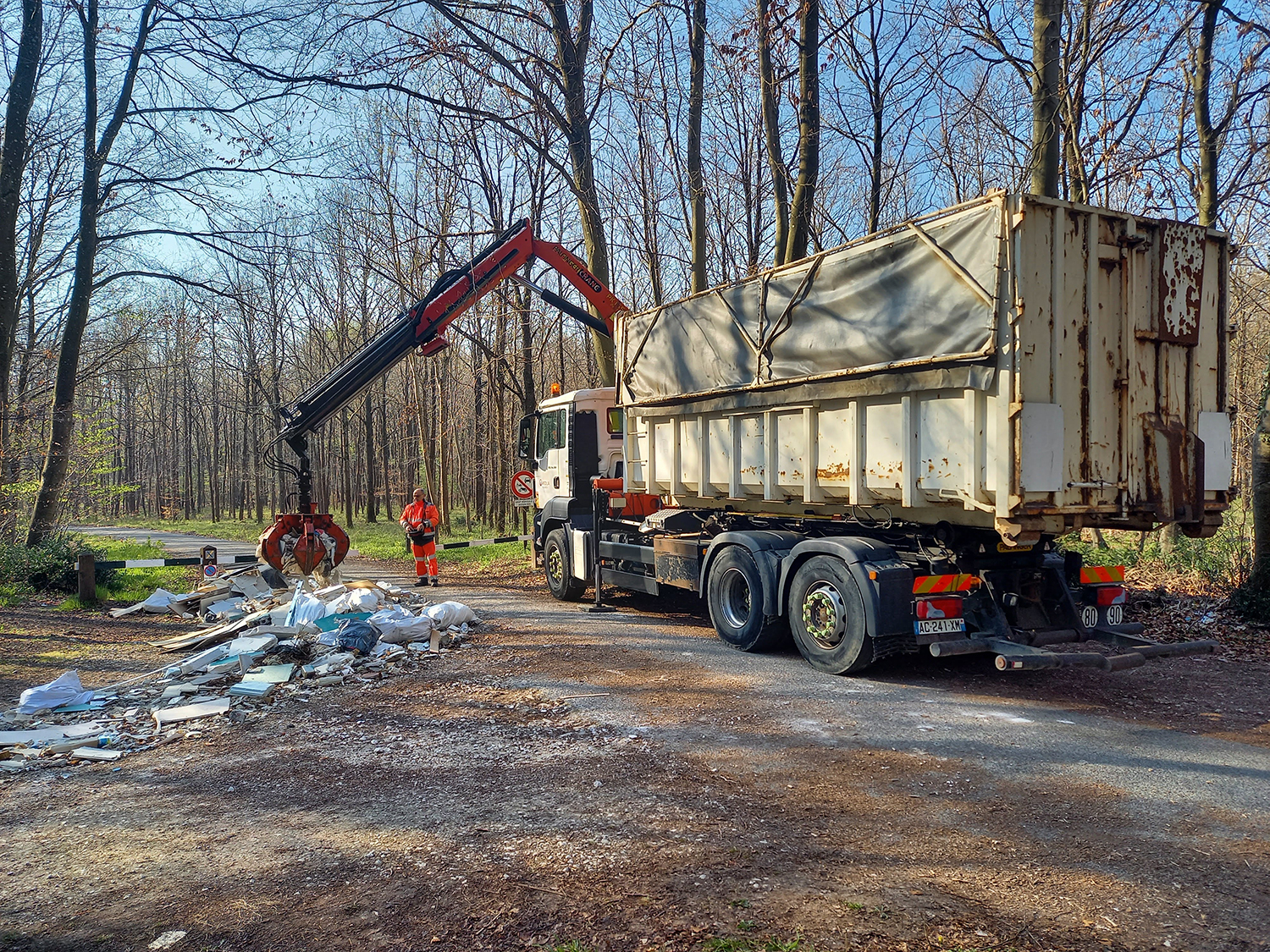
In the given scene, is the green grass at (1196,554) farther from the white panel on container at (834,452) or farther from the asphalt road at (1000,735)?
the white panel on container at (834,452)

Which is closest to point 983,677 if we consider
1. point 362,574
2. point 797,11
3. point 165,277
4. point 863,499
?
point 863,499

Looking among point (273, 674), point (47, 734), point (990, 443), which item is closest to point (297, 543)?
point (273, 674)

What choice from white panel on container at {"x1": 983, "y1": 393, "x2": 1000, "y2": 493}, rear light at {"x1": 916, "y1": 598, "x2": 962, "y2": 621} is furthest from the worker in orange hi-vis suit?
white panel on container at {"x1": 983, "y1": 393, "x2": 1000, "y2": 493}

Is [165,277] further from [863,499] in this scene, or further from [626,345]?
[863,499]

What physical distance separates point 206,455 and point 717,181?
47508 mm

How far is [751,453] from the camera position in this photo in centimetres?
854

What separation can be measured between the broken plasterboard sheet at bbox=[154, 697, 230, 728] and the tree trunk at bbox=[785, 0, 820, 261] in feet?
31.8

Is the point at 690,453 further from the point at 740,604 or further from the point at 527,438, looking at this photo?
the point at 527,438

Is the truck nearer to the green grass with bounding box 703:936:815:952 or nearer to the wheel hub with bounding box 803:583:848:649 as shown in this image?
the wheel hub with bounding box 803:583:848:649

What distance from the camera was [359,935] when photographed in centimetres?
311

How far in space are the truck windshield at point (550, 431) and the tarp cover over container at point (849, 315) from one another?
2740 millimetres

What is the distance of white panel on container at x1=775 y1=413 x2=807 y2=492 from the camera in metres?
7.83

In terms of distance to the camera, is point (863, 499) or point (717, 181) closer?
point (863, 499)

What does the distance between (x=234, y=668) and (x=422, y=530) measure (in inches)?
247
